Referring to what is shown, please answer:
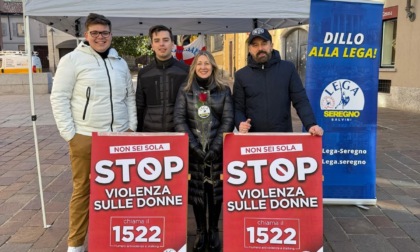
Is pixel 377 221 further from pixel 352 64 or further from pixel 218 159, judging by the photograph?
pixel 218 159

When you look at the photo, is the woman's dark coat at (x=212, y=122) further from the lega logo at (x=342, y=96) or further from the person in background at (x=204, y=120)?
the lega logo at (x=342, y=96)

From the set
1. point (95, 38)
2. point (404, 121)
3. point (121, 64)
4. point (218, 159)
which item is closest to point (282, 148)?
point (218, 159)

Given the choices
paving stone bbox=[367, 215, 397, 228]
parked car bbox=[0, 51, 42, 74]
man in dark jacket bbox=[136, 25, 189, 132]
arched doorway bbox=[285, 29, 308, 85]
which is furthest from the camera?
parked car bbox=[0, 51, 42, 74]

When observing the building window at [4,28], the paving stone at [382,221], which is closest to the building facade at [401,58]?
the paving stone at [382,221]

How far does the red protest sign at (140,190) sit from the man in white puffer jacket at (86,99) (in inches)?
8.5

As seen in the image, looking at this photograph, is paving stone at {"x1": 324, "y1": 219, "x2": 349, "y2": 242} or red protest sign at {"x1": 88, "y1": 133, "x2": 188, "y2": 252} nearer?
red protest sign at {"x1": 88, "y1": 133, "x2": 188, "y2": 252}

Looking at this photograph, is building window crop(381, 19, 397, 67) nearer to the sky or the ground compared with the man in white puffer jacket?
nearer to the sky

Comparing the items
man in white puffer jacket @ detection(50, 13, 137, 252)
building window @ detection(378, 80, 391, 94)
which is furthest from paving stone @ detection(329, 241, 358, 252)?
building window @ detection(378, 80, 391, 94)

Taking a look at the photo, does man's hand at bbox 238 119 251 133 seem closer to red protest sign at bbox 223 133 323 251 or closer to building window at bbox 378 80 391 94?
red protest sign at bbox 223 133 323 251

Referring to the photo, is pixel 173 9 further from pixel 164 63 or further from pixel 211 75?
pixel 211 75

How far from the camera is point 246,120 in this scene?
320 cm

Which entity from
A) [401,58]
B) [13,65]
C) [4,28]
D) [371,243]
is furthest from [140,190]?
[4,28]

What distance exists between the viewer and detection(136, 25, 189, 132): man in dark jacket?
3.26m

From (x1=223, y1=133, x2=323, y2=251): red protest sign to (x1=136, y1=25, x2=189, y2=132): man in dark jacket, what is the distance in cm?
74
